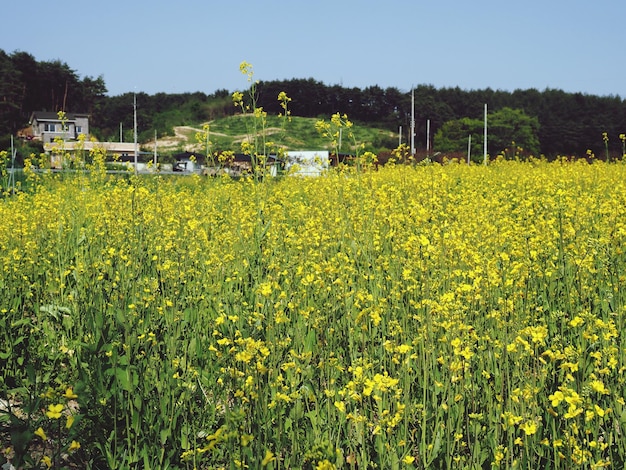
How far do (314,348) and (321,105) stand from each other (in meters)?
88.7

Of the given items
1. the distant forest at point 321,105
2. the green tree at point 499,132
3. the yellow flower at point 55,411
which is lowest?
the yellow flower at point 55,411

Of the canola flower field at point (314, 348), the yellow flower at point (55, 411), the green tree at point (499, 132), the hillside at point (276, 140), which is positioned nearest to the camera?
the yellow flower at point (55, 411)

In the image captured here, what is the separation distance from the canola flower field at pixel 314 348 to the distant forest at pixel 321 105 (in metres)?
51.0

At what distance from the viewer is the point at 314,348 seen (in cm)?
328

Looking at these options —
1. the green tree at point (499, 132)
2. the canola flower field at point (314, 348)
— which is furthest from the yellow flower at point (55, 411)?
the green tree at point (499, 132)

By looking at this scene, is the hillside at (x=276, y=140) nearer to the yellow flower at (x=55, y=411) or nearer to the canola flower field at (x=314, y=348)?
the canola flower field at (x=314, y=348)

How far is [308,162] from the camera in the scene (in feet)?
26.8

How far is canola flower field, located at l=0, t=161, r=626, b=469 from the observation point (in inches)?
88.9

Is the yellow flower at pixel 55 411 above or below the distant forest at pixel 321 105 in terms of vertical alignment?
below

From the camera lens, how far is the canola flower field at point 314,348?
7.41 ft

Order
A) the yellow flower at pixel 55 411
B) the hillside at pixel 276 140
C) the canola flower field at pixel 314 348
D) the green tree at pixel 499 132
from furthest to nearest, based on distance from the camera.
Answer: the hillside at pixel 276 140
the green tree at pixel 499 132
the canola flower field at pixel 314 348
the yellow flower at pixel 55 411

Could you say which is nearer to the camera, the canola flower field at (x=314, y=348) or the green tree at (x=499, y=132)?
the canola flower field at (x=314, y=348)

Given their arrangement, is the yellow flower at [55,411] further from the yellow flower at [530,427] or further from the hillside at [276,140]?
the hillside at [276,140]

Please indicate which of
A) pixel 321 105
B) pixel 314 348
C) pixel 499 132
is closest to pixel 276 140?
pixel 499 132
